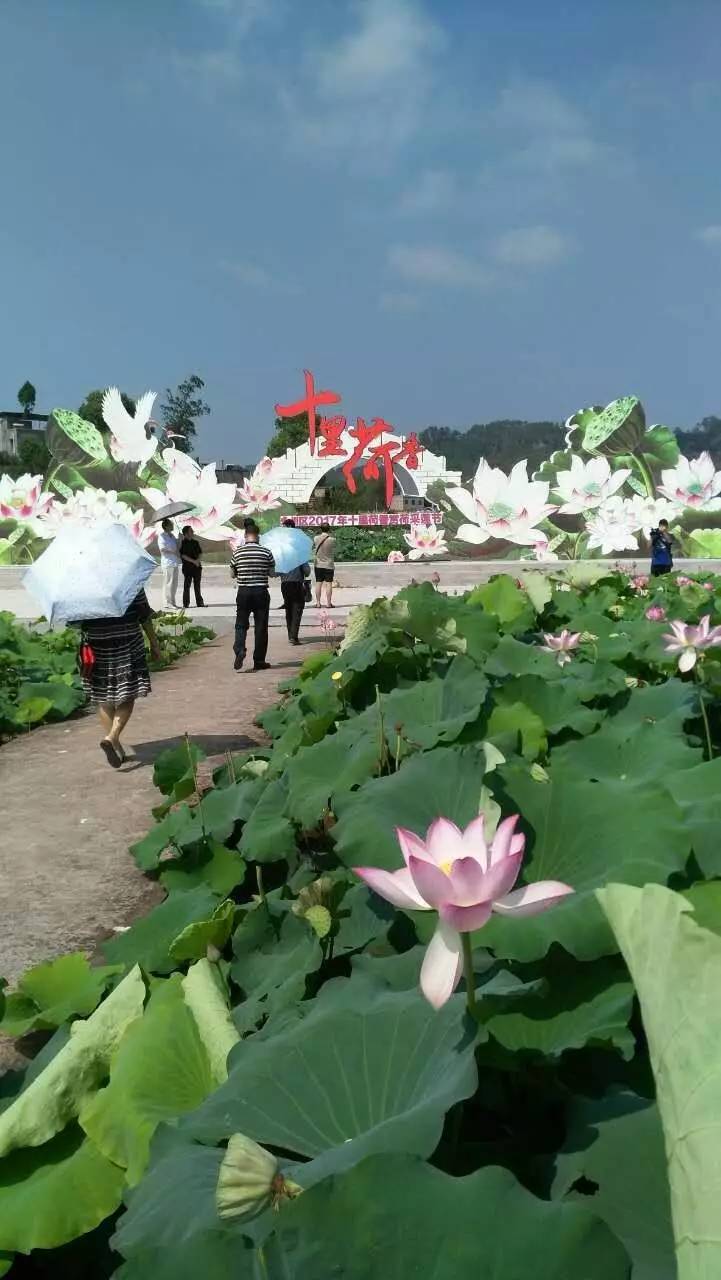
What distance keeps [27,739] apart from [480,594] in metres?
2.87

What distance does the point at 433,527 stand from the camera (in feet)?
60.5

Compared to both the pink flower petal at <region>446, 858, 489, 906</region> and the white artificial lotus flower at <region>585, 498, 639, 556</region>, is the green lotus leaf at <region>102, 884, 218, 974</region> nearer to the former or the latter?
the pink flower petal at <region>446, 858, 489, 906</region>

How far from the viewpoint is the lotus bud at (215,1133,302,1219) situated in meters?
0.78

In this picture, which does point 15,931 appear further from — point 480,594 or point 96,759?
point 480,594

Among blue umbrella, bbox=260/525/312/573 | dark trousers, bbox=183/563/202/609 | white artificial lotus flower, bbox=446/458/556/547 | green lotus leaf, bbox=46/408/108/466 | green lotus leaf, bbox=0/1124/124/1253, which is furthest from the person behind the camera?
green lotus leaf, bbox=46/408/108/466

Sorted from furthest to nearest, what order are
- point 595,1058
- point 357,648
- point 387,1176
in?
point 357,648, point 595,1058, point 387,1176

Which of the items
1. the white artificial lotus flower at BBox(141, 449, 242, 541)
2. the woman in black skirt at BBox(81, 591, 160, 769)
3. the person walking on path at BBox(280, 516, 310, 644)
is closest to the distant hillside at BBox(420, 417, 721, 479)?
the white artificial lotus flower at BBox(141, 449, 242, 541)

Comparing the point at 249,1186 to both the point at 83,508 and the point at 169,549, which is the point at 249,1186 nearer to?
the point at 169,549

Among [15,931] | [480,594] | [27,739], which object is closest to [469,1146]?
[15,931]

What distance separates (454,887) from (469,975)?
143 millimetres

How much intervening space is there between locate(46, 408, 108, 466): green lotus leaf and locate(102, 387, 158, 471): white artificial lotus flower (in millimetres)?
337

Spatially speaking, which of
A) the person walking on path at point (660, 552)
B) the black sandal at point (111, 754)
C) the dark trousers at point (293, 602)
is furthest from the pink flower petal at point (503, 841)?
the person walking on path at point (660, 552)

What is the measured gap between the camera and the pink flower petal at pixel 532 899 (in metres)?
0.89

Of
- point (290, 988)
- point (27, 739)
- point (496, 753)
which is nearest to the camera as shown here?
point (290, 988)
